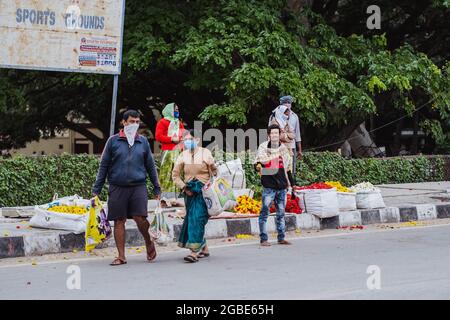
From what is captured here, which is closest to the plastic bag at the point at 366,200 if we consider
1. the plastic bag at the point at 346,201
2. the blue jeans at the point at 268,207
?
the plastic bag at the point at 346,201

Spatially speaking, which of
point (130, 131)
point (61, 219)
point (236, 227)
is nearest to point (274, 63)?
point (236, 227)

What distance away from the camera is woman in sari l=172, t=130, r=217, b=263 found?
9.12m

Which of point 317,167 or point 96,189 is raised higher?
point 317,167

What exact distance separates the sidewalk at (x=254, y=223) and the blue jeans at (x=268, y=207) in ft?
3.85

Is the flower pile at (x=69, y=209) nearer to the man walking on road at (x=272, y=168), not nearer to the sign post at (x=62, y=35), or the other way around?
the man walking on road at (x=272, y=168)

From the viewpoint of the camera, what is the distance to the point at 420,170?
771 inches

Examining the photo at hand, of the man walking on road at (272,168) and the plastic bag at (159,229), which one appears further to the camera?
the man walking on road at (272,168)

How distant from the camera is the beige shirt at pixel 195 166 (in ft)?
30.2

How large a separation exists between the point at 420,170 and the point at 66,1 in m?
10.2

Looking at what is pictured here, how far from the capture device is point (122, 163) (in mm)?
8797

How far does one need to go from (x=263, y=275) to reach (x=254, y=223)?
4.03 m

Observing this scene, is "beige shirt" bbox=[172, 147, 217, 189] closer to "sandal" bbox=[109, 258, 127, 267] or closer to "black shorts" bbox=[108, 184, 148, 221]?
"black shorts" bbox=[108, 184, 148, 221]
